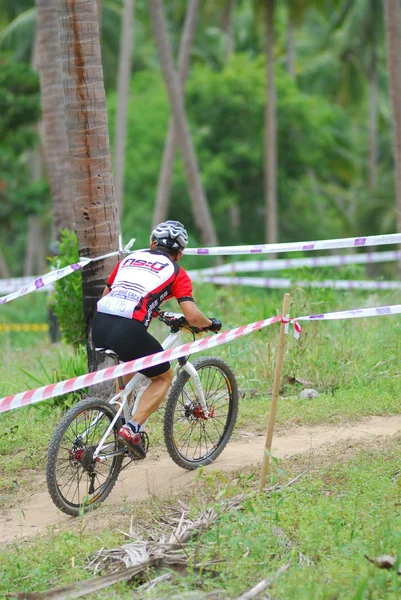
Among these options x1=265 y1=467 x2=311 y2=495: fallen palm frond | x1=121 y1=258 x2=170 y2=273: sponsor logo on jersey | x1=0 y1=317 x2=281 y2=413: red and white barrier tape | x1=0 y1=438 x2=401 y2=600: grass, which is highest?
x1=121 y1=258 x2=170 y2=273: sponsor logo on jersey

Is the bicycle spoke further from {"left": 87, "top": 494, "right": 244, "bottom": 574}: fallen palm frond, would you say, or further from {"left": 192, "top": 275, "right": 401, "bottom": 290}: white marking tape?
{"left": 192, "top": 275, "right": 401, "bottom": 290}: white marking tape

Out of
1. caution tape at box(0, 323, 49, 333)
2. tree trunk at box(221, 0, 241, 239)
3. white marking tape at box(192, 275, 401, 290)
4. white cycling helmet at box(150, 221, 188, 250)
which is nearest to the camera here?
white cycling helmet at box(150, 221, 188, 250)

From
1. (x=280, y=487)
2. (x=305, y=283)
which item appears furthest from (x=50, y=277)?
(x=305, y=283)

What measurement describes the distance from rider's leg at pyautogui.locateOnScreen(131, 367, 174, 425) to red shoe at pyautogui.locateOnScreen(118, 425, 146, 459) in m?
0.10

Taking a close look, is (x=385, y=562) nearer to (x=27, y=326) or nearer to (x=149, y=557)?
(x=149, y=557)

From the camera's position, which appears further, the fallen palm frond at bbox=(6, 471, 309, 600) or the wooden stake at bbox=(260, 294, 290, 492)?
the wooden stake at bbox=(260, 294, 290, 492)

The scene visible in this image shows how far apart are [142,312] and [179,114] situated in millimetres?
16275

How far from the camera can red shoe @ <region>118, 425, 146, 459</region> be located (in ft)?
19.6

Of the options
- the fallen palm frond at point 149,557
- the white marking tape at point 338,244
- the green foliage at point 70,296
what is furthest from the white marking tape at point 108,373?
the green foliage at point 70,296

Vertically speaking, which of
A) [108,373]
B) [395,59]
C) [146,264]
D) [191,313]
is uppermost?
[395,59]

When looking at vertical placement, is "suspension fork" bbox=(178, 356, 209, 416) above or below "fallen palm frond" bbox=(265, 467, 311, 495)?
above

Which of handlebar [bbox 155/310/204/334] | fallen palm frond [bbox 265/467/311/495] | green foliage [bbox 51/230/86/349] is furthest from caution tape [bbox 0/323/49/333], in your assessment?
fallen palm frond [bbox 265/467/311/495]

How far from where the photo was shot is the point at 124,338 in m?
5.96

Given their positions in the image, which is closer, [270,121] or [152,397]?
[152,397]
